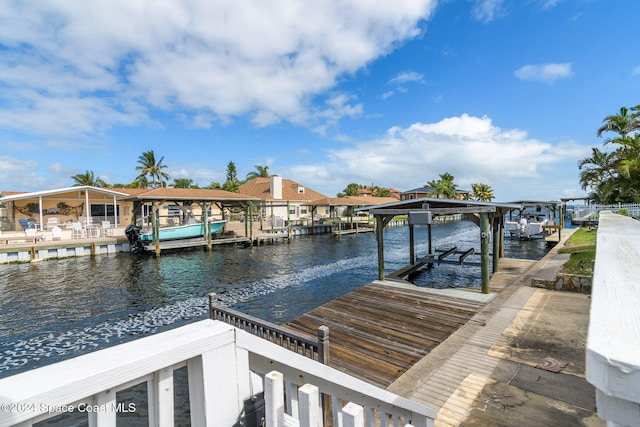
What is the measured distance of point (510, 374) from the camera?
176 inches

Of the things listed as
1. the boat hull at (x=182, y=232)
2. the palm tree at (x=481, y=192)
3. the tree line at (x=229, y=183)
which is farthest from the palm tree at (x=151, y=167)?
the palm tree at (x=481, y=192)

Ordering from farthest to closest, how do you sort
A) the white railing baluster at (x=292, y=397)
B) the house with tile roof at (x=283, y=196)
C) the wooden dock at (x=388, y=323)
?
the house with tile roof at (x=283, y=196) < the wooden dock at (x=388, y=323) < the white railing baluster at (x=292, y=397)

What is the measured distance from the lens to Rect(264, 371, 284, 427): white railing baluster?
131cm

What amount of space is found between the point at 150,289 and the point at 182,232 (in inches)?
471

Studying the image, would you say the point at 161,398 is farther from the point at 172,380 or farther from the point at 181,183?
the point at 181,183

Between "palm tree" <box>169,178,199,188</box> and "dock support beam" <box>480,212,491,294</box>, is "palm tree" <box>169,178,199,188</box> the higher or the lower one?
the higher one

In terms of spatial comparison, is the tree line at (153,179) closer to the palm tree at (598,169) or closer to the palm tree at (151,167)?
the palm tree at (151,167)

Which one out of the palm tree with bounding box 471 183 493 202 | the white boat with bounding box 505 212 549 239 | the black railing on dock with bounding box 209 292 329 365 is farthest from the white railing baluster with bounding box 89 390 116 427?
the palm tree with bounding box 471 183 493 202

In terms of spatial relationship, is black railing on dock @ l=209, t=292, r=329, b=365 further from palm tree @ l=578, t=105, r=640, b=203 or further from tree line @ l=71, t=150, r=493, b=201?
tree line @ l=71, t=150, r=493, b=201

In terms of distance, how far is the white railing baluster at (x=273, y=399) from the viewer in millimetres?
1311

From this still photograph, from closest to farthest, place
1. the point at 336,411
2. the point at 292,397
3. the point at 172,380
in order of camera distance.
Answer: the point at 172,380, the point at 292,397, the point at 336,411

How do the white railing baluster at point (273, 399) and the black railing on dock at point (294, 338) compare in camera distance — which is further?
the black railing on dock at point (294, 338)

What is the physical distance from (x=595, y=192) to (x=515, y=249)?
2107 centimetres

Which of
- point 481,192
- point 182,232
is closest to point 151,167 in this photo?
point 182,232
